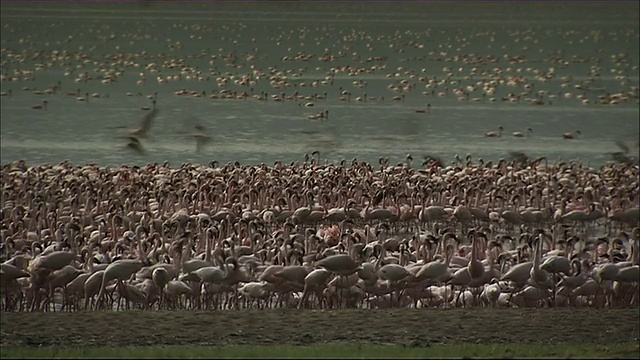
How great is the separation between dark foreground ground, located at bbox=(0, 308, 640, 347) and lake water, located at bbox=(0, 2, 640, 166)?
11923 millimetres

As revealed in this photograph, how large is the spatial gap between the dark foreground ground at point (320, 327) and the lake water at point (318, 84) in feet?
39.1

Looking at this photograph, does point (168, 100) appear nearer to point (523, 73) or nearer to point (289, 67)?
point (289, 67)

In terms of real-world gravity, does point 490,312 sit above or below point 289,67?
above

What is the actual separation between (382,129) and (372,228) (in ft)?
42.3

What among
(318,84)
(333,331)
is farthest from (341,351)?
(318,84)

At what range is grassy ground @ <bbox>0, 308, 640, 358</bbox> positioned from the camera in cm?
857

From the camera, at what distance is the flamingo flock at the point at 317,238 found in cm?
1012

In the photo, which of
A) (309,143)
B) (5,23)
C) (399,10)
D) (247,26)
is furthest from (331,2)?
(309,143)

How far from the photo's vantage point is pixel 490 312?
9.76 m

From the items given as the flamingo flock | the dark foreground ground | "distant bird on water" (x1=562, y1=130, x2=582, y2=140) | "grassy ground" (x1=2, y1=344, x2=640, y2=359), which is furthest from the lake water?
"grassy ground" (x1=2, y1=344, x2=640, y2=359)

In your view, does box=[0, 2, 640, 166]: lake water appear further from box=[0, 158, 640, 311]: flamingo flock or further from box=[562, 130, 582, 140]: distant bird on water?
box=[0, 158, 640, 311]: flamingo flock

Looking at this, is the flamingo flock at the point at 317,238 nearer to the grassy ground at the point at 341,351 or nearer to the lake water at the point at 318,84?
the grassy ground at the point at 341,351

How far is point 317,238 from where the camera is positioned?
37.6 ft

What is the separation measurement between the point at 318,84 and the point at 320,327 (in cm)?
2619
